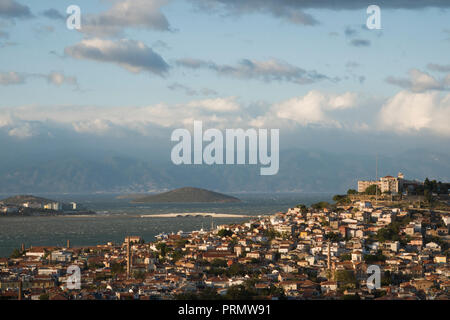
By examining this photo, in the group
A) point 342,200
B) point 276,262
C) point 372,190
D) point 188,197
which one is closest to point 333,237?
point 276,262

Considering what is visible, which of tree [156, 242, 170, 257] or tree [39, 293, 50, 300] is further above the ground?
tree [156, 242, 170, 257]

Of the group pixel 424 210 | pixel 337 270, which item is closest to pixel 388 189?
pixel 424 210

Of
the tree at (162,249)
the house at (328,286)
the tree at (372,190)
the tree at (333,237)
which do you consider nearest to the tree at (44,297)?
the house at (328,286)

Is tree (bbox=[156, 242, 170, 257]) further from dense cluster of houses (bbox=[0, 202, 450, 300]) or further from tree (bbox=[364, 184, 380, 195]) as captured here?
tree (bbox=[364, 184, 380, 195])

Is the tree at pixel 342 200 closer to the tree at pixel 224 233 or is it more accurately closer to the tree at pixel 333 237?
the tree at pixel 224 233

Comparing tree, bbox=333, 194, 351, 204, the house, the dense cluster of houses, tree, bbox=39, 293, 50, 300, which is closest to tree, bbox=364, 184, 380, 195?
tree, bbox=333, 194, 351, 204

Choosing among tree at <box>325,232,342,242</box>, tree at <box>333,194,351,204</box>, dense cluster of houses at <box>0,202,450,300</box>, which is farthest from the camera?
tree at <box>333,194,351,204</box>

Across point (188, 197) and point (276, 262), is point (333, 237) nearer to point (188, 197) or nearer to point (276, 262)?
point (276, 262)
